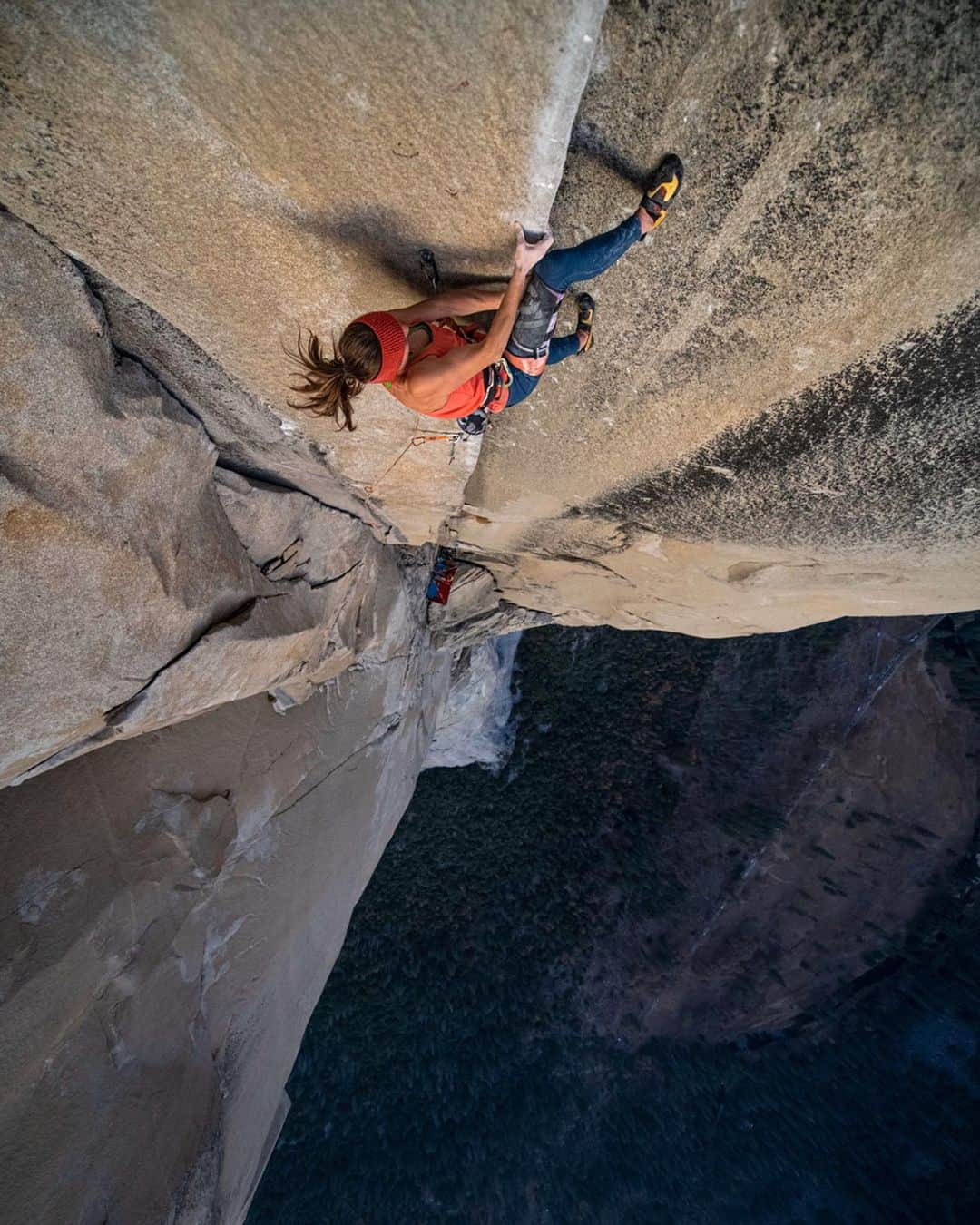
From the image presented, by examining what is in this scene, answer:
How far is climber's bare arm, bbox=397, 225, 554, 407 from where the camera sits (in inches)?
41.5

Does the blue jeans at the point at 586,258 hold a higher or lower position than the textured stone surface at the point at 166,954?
higher

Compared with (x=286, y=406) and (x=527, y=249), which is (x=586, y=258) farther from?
(x=286, y=406)

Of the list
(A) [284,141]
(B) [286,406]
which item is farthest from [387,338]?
(B) [286,406]

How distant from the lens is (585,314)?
4.25 feet

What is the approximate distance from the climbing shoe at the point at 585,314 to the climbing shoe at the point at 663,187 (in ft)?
0.86

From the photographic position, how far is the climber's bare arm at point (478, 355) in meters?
1.05

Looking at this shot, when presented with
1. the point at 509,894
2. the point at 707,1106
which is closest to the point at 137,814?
the point at 509,894

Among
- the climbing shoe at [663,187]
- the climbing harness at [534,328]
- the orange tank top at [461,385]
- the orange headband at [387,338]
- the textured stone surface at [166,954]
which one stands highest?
the climbing shoe at [663,187]

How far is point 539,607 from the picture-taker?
366cm

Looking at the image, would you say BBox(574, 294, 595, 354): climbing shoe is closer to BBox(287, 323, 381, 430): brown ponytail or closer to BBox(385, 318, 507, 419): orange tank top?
BBox(385, 318, 507, 419): orange tank top

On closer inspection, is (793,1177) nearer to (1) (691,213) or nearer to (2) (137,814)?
(2) (137,814)

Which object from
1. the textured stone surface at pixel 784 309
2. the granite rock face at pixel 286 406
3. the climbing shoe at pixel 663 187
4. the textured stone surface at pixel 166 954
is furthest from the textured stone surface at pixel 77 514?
the climbing shoe at pixel 663 187

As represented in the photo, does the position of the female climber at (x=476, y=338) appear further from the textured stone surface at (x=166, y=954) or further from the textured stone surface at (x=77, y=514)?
the textured stone surface at (x=166, y=954)

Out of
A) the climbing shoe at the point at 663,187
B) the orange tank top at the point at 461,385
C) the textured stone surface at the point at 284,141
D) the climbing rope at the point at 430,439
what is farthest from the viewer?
the climbing rope at the point at 430,439
